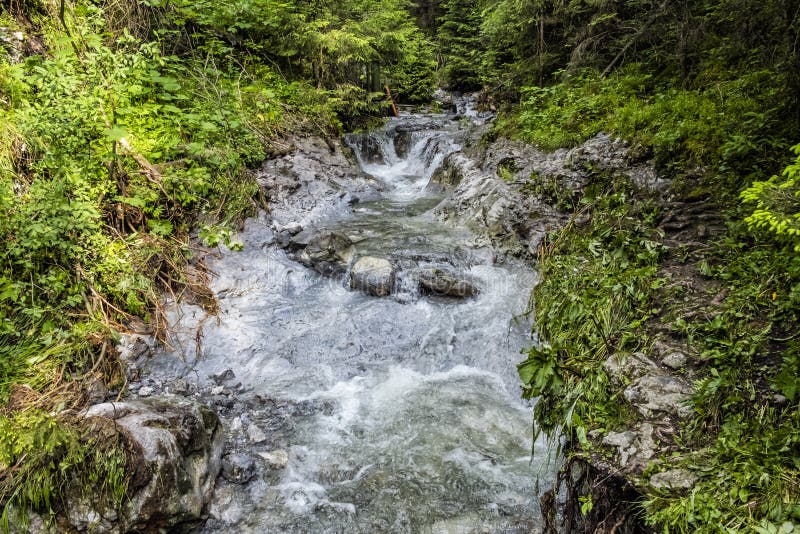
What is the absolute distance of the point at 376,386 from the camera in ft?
18.3

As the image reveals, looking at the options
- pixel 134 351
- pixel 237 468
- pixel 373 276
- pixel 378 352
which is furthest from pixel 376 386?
pixel 134 351

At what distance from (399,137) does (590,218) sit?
344 inches

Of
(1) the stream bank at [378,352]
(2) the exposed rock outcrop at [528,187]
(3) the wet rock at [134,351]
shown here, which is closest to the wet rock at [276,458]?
(1) the stream bank at [378,352]

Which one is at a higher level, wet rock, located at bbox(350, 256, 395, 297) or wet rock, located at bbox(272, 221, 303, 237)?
wet rock, located at bbox(272, 221, 303, 237)

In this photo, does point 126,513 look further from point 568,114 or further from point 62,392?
point 568,114

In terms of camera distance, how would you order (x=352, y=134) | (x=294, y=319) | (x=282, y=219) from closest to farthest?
(x=294, y=319)
(x=282, y=219)
(x=352, y=134)

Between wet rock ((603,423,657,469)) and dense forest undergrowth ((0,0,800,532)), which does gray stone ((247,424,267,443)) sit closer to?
dense forest undergrowth ((0,0,800,532))

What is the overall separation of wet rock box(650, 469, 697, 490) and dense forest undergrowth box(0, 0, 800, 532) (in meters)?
0.05

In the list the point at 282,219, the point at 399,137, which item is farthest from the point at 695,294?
the point at 399,137

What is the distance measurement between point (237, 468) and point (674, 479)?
377 cm

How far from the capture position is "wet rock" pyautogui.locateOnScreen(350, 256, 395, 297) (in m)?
7.09

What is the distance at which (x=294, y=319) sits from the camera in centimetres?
670

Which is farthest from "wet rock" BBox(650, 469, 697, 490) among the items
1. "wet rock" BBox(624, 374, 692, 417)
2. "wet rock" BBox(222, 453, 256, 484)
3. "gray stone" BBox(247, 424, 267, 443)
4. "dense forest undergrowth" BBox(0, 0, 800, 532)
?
"gray stone" BBox(247, 424, 267, 443)

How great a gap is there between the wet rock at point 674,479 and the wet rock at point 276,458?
336 centimetres
